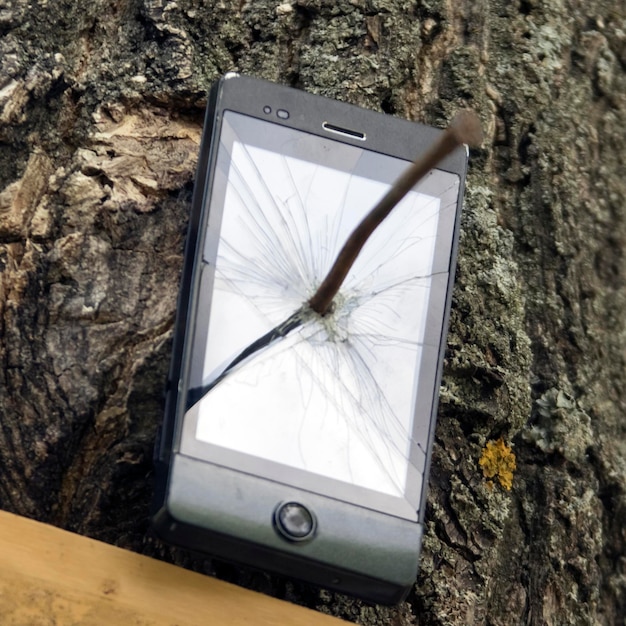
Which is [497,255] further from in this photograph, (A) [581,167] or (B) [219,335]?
(B) [219,335]

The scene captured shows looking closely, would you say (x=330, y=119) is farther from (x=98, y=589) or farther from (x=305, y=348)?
(x=98, y=589)

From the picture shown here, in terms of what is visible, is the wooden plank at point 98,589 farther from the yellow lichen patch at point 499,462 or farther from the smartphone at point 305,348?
the yellow lichen patch at point 499,462

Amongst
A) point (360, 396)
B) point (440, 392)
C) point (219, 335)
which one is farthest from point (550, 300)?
point (219, 335)

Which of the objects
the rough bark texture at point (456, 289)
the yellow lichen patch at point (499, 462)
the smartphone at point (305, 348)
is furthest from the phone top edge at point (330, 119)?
the yellow lichen patch at point (499, 462)

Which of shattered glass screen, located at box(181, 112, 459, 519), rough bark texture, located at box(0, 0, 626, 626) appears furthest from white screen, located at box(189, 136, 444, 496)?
rough bark texture, located at box(0, 0, 626, 626)

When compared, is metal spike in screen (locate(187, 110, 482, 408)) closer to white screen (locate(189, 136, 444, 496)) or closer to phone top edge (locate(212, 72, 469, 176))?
white screen (locate(189, 136, 444, 496))

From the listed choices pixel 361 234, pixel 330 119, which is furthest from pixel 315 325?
pixel 330 119
